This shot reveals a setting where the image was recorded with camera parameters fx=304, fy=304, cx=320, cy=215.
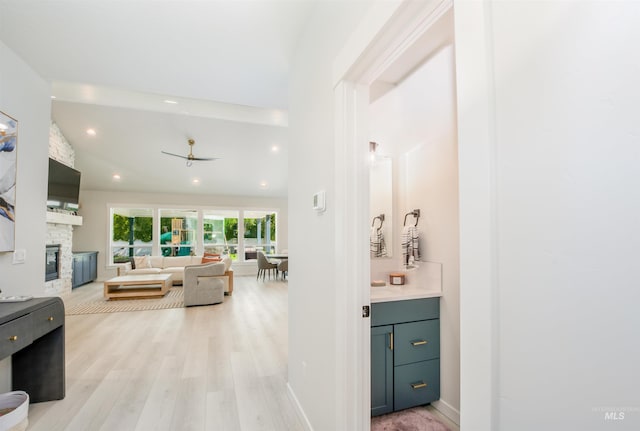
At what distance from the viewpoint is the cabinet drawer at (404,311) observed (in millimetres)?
2059

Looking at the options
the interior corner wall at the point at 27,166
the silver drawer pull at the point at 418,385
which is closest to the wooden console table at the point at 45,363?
the interior corner wall at the point at 27,166

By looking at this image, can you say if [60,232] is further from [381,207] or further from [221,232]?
[381,207]

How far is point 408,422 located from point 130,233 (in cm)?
938

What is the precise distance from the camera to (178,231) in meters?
9.48

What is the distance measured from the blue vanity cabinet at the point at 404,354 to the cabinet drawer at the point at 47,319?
A: 90.4 inches

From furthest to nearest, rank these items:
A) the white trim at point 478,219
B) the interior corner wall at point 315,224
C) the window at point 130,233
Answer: the window at point 130,233 < the interior corner wall at point 315,224 < the white trim at point 478,219

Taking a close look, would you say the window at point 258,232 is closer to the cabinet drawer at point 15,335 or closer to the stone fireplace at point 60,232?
the stone fireplace at point 60,232

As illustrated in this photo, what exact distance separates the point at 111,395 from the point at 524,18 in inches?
130

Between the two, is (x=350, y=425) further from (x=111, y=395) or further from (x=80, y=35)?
(x=80, y=35)

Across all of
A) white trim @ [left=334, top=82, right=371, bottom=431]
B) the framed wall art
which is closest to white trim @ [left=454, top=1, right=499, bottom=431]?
white trim @ [left=334, top=82, right=371, bottom=431]

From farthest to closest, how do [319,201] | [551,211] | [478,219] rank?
[319,201] < [478,219] < [551,211]

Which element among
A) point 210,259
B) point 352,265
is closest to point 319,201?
point 352,265

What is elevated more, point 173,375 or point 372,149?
point 372,149

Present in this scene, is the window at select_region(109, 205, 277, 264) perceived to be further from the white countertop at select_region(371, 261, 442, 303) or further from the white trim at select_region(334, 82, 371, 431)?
the white trim at select_region(334, 82, 371, 431)
